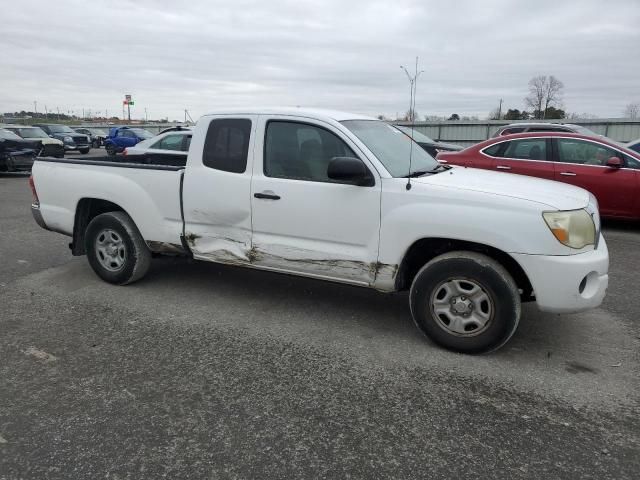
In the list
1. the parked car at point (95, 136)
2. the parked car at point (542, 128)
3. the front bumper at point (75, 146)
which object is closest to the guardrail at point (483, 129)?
the parked car at point (542, 128)

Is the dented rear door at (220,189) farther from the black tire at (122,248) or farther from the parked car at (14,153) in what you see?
the parked car at (14,153)

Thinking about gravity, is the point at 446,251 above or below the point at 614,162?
below

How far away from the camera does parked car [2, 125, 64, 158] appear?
55.6 ft

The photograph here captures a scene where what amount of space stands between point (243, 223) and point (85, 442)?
222cm

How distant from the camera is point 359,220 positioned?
13.2ft

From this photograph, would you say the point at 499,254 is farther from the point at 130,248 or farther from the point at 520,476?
the point at 130,248

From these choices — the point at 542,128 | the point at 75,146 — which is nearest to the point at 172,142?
the point at 542,128

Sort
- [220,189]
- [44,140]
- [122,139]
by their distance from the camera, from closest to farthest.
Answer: [220,189] < [44,140] < [122,139]

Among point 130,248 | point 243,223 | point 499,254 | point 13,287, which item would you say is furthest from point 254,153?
point 13,287

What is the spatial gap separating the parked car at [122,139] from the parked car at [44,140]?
11.2ft

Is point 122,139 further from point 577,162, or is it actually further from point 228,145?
point 228,145

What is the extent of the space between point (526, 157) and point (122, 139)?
21174 mm

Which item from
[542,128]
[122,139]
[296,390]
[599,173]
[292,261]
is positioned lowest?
[296,390]

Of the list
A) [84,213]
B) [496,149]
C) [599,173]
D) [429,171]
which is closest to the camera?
[429,171]
